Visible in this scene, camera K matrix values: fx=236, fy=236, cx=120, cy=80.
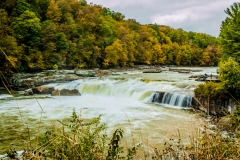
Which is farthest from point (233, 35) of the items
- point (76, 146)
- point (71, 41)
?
point (71, 41)

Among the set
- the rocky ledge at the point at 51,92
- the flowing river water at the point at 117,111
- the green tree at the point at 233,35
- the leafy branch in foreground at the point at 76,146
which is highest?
the green tree at the point at 233,35

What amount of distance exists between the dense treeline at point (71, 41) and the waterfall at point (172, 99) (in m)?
9.95

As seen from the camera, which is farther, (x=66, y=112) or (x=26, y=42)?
(x=26, y=42)

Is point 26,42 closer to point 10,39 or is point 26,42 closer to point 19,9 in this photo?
point 19,9

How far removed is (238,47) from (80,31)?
35.2 metres

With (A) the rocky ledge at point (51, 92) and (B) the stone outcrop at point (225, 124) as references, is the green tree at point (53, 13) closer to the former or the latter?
(A) the rocky ledge at point (51, 92)

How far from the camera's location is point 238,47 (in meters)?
18.7

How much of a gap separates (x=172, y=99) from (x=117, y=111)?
430 cm

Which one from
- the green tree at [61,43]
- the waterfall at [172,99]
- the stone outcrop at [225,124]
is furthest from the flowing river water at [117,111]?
the green tree at [61,43]

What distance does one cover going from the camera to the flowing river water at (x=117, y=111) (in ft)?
32.9

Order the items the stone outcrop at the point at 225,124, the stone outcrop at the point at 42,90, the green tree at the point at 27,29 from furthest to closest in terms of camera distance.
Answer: the green tree at the point at 27,29 → the stone outcrop at the point at 42,90 → the stone outcrop at the point at 225,124

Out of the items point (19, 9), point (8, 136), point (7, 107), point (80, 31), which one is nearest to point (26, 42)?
point (19, 9)

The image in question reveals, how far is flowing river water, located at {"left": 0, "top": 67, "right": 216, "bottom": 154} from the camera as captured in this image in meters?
10.0

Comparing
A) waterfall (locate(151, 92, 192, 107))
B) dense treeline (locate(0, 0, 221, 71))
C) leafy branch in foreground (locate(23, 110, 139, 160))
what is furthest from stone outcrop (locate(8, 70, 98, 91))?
leafy branch in foreground (locate(23, 110, 139, 160))
